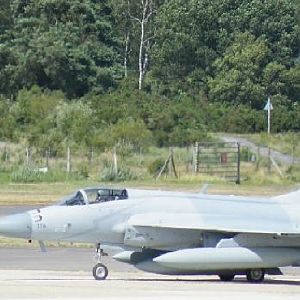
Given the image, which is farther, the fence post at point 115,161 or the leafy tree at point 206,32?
the leafy tree at point 206,32

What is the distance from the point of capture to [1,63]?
7975 centimetres

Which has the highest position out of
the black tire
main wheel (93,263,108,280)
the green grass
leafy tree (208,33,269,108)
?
leafy tree (208,33,269,108)

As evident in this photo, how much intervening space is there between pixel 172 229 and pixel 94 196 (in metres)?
1.55

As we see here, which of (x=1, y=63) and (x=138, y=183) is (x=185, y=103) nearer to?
(x=1, y=63)

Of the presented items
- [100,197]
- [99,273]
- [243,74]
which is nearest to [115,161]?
[243,74]

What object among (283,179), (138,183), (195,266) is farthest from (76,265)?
(283,179)

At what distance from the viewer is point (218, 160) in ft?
191

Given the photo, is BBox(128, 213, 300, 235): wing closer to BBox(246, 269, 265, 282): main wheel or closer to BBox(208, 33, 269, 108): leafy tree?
BBox(246, 269, 265, 282): main wheel

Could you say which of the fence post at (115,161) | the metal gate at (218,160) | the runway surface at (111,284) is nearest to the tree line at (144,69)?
the fence post at (115,161)

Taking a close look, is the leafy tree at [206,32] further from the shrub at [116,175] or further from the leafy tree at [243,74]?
the shrub at [116,175]

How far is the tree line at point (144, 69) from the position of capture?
2707 inches

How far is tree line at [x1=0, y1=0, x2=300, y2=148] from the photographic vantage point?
68.8 meters

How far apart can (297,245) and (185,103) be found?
55.3m

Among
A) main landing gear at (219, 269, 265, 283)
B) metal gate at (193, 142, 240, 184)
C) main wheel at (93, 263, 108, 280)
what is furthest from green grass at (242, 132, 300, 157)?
main wheel at (93, 263, 108, 280)
